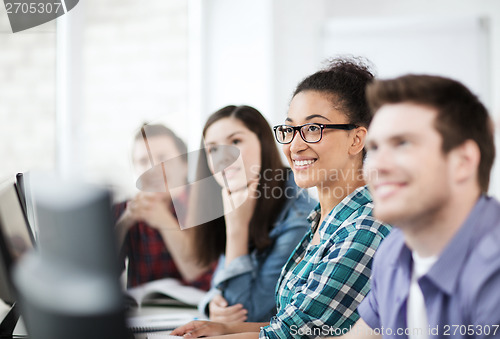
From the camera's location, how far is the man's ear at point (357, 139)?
52.0 inches

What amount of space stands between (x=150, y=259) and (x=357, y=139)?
49.1 inches

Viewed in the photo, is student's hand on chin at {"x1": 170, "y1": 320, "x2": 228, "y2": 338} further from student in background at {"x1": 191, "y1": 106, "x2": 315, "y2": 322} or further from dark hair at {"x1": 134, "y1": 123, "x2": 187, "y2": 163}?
dark hair at {"x1": 134, "y1": 123, "x2": 187, "y2": 163}

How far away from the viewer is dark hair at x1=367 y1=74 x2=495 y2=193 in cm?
75

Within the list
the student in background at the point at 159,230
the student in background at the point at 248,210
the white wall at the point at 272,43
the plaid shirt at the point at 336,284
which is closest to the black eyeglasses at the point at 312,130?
the plaid shirt at the point at 336,284

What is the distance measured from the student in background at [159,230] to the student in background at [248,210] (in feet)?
0.46

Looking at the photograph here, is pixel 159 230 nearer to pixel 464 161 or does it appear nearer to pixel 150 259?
pixel 150 259

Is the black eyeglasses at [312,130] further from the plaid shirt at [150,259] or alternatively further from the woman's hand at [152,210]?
the plaid shirt at [150,259]

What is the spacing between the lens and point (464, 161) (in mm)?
753

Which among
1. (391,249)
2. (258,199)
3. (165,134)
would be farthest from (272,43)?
(391,249)

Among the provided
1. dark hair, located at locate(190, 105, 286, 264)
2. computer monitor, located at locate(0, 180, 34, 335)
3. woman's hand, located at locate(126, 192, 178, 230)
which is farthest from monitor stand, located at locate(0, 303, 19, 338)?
dark hair, located at locate(190, 105, 286, 264)

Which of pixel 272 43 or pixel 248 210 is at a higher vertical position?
pixel 272 43

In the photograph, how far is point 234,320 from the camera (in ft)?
5.49

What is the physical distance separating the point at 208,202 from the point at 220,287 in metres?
0.33

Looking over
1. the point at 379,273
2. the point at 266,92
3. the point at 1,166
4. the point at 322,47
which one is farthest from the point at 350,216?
the point at 322,47
